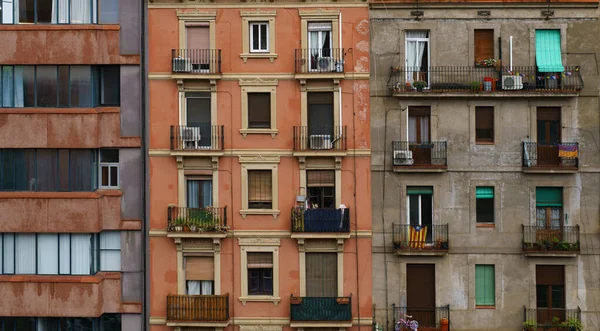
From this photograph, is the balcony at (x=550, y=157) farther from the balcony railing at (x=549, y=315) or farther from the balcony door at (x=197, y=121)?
the balcony door at (x=197, y=121)

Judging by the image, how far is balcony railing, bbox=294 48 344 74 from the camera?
30.3 meters

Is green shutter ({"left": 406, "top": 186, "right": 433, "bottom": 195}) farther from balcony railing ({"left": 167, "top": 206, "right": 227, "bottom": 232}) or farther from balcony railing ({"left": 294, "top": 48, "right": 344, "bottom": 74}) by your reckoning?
balcony railing ({"left": 167, "top": 206, "right": 227, "bottom": 232})

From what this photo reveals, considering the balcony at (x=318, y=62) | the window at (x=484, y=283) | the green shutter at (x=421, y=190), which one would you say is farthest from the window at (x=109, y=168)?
the window at (x=484, y=283)

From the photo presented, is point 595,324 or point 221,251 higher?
point 221,251

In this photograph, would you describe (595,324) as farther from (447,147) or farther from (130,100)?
(130,100)

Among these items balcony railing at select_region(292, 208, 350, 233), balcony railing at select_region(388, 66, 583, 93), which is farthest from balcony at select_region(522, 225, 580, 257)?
balcony railing at select_region(292, 208, 350, 233)

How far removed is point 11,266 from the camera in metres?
31.0

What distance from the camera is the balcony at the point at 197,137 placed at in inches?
1201

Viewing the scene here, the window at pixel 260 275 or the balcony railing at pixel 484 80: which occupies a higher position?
the balcony railing at pixel 484 80

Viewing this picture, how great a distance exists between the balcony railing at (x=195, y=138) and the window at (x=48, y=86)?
4.16 meters

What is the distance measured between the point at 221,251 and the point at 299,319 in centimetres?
460

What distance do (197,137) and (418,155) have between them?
32.7 feet

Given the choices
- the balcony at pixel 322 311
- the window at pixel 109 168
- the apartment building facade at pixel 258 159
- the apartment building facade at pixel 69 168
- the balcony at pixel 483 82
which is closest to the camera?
the balcony at pixel 322 311

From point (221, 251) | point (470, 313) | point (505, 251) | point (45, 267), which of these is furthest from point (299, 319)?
point (45, 267)
